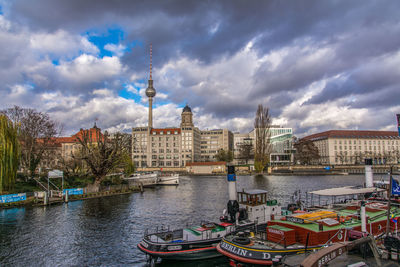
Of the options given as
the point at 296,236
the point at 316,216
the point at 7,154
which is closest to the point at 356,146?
the point at 316,216

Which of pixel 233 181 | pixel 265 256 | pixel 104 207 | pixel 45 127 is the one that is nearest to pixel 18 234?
pixel 104 207

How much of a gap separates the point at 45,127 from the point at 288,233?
6111 centimetres

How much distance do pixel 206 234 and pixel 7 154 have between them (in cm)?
3789

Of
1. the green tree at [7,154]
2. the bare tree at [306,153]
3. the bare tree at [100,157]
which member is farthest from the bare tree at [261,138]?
the green tree at [7,154]

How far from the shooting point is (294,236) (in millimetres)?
18188

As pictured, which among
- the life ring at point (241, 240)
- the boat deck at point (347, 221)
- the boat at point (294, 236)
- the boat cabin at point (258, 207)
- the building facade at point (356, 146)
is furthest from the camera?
the building facade at point (356, 146)

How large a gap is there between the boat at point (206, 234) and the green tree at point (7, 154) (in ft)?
110

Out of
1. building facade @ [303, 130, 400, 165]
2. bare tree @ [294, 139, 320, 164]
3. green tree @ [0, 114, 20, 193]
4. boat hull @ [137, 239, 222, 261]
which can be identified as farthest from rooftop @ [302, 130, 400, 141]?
boat hull @ [137, 239, 222, 261]

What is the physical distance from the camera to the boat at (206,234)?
19422 millimetres

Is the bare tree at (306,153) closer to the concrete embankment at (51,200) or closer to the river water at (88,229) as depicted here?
the river water at (88,229)

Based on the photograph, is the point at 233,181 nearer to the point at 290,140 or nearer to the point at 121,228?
the point at 121,228

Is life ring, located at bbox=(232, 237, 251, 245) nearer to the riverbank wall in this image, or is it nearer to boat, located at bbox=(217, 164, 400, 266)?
boat, located at bbox=(217, 164, 400, 266)

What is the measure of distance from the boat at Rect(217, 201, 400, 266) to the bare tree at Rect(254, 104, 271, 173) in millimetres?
112277

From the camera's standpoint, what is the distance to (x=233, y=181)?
24.5 meters
